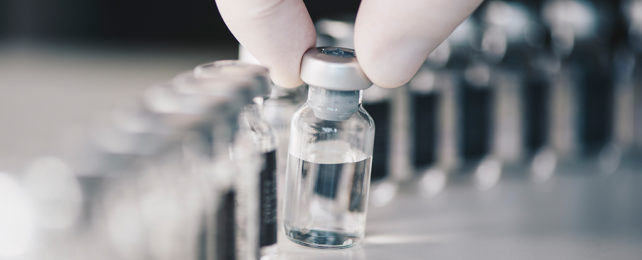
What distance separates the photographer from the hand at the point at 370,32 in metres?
0.50

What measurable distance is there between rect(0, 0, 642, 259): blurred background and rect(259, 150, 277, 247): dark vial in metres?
0.03

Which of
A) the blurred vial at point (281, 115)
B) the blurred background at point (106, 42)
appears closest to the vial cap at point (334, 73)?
the blurred vial at point (281, 115)

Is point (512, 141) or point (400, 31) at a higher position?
point (400, 31)

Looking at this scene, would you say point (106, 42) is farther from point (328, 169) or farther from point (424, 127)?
point (328, 169)

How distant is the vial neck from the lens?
0.51 metres

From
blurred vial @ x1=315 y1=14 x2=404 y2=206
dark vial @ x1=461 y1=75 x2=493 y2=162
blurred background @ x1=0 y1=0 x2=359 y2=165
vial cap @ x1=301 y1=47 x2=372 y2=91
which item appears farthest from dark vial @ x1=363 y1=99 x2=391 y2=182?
blurred background @ x1=0 y1=0 x2=359 y2=165

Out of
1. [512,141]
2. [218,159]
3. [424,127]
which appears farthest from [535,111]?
[218,159]

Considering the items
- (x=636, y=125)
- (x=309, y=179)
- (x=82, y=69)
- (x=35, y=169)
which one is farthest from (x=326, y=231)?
(x=82, y=69)

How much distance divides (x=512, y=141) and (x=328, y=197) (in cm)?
34

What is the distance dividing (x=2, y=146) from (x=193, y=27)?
2.00 feet

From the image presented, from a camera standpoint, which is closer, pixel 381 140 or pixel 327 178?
pixel 327 178

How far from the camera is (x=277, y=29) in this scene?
21.2 inches

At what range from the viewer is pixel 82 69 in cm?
145

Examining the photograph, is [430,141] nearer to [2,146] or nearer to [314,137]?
[314,137]
